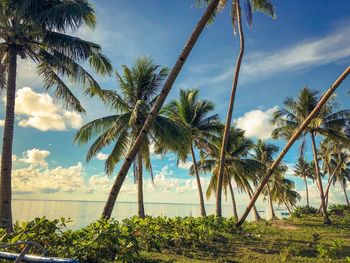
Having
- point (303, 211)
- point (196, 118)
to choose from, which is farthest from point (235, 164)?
point (303, 211)

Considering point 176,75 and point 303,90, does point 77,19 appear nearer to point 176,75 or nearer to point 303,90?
point 176,75

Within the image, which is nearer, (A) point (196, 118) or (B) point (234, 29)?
(B) point (234, 29)

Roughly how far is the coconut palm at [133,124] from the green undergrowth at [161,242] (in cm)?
575

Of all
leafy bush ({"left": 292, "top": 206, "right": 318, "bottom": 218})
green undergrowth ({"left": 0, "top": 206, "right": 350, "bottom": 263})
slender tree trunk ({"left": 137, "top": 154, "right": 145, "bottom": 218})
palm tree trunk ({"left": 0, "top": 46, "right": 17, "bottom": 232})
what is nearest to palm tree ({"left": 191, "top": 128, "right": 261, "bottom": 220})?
leafy bush ({"left": 292, "top": 206, "right": 318, "bottom": 218})

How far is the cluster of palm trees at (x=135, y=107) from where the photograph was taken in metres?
11.6

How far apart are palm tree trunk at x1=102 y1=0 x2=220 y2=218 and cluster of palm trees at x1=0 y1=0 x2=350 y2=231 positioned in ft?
0.09

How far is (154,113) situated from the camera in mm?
9484

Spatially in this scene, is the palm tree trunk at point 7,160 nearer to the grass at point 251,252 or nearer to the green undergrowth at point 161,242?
the green undergrowth at point 161,242

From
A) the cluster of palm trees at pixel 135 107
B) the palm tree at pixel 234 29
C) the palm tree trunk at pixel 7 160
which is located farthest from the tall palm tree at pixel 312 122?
the palm tree trunk at pixel 7 160

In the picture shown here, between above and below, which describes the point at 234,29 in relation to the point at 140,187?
above

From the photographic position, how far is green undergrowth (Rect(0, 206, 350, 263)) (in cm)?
741

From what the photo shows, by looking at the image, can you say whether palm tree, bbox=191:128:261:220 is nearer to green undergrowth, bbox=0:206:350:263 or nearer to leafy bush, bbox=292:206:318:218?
leafy bush, bbox=292:206:318:218

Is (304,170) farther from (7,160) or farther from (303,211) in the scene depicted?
(7,160)

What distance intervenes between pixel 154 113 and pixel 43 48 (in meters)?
7.82
